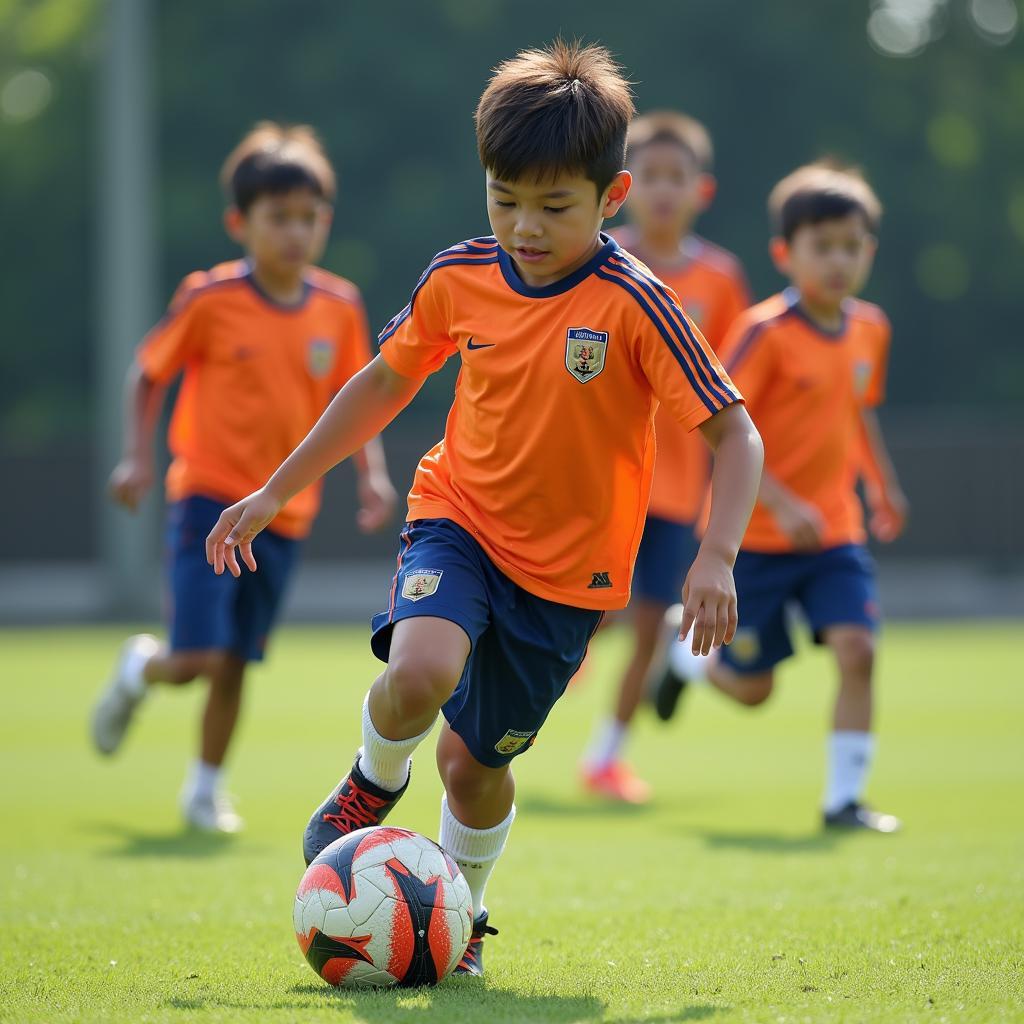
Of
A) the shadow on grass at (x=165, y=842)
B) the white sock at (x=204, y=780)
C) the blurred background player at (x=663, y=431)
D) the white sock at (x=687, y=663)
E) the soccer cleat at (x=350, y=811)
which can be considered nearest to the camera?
the soccer cleat at (x=350, y=811)

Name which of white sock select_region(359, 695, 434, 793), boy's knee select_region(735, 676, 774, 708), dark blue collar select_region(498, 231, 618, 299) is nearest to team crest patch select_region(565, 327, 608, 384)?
dark blue collar select_region(498, 231, 618, 299)

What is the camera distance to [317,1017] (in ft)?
11.7

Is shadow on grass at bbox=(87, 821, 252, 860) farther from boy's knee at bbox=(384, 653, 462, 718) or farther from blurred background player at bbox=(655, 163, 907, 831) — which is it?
boy's knee at bbox=(384, 653, 462, 718)

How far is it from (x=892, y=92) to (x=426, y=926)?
34.1m

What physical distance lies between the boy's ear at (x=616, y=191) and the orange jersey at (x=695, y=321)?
383 centimetres

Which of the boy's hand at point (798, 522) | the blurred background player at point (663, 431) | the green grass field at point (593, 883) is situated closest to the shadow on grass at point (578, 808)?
the green grass field at point (593, 883)

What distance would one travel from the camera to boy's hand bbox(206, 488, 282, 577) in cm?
411

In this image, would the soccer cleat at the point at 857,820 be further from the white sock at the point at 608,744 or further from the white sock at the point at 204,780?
the white sock at the point at 204,780

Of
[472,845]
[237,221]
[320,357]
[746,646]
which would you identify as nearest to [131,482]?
[320,357]

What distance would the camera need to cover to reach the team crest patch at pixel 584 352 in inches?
162

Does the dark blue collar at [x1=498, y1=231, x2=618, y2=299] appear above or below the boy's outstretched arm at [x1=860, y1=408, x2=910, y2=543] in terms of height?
above

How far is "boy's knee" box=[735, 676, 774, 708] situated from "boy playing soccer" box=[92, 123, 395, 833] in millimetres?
1682

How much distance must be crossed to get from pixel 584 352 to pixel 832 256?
309 centimetres

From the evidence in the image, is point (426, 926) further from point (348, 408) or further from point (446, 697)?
point (348, 408)
